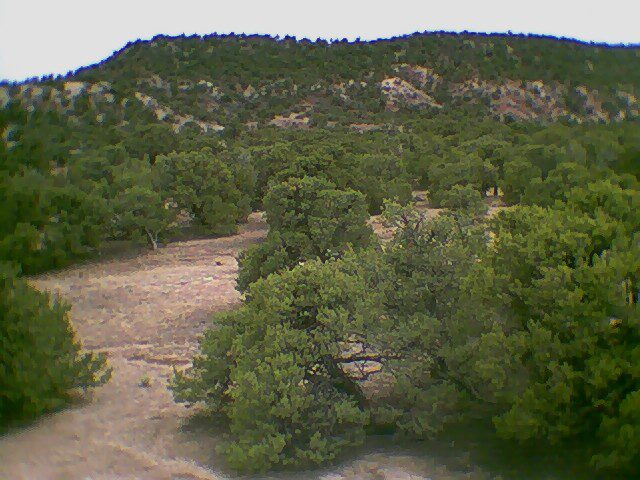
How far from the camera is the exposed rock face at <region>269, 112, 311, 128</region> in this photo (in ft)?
169

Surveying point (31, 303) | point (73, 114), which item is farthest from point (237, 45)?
point (31, 303)

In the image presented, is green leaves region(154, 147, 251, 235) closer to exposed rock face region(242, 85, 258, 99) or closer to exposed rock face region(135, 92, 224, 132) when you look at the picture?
exposed rock face region(135, 92, 224, 132)

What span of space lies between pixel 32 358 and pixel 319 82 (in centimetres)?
5213

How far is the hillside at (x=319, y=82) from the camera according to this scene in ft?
154

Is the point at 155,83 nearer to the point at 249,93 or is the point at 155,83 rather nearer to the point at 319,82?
the point at 249,93

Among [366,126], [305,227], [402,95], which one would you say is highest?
[402,95]

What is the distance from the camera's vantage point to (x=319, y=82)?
58875 mm

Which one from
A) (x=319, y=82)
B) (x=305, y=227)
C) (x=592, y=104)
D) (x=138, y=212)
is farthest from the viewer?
(x=319, y=82)

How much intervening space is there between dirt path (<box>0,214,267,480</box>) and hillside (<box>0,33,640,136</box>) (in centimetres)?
2388

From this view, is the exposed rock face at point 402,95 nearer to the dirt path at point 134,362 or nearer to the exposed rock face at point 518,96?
the exposed rock face at point 518,96

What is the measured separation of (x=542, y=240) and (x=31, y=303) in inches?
267

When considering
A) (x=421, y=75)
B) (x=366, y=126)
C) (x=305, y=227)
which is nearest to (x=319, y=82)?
(x=421, y=75)

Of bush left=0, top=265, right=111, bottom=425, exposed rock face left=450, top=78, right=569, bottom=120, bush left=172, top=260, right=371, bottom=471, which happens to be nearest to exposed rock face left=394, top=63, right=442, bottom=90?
exposed rock face left=450, top=78, right=569, bottom=120

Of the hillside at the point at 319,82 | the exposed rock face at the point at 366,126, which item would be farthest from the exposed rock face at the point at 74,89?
the exposed rock face at the point at 366,126
